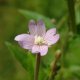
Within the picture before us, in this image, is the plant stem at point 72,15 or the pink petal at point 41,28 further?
the plant stem at point 72,15

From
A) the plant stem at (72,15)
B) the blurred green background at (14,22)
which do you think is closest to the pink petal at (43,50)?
the plant stem at (72,15)

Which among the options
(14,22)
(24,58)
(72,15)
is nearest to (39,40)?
(24,58)

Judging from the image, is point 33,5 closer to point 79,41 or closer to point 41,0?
point 41,0

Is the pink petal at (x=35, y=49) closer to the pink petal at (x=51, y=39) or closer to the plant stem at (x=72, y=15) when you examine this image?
the pink petal at (x=51, y=39)

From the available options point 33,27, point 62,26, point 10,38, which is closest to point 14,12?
point 10,38

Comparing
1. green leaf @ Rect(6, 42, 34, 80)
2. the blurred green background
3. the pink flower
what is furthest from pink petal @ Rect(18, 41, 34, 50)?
the blurred green background

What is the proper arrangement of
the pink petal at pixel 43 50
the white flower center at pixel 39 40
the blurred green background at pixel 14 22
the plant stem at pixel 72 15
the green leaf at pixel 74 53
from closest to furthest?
the pink petal at pixel 43 50
the white flower center at pixel 39 40
the plant stem at pixel 72 15
the green leaf at pixel 74 53
the blurred green background at pixel 14 22

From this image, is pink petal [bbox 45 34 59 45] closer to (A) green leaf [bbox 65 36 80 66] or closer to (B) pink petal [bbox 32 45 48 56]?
(B) pink petal [bbox 32 45 48 56]

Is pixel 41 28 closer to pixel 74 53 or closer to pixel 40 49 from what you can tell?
pixel 40 49
